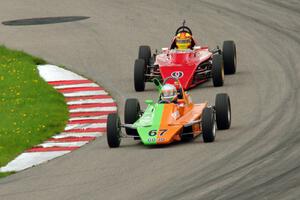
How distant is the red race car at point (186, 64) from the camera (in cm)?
3437

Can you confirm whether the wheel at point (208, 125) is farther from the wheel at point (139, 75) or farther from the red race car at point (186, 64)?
the wheel at point (139, 75)

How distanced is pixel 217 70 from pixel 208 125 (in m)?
6.88

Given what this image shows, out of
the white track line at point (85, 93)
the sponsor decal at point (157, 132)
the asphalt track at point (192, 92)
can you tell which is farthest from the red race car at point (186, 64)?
the sponsor decal at point (157, 132)

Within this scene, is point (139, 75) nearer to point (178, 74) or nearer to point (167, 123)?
point (178, 74)

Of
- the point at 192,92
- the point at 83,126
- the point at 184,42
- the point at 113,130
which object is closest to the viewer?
the point at 113,130

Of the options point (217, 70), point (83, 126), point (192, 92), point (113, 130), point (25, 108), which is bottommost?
point (192, 92)

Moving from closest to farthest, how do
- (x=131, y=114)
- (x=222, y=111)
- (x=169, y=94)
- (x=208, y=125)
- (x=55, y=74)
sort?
1. (x=208, y=125)
2. (x=222, y=111)
3. (x=169, y=94)
4. (x=131, y=114)
5. (x=55, y=74)

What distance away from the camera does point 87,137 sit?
98.0 ft

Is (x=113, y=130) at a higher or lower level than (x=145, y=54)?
→ higher

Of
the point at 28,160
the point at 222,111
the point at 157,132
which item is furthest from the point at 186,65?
the point at 28,160

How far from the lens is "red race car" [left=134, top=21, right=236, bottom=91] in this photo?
113ft

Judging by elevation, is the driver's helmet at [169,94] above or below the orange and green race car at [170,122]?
above

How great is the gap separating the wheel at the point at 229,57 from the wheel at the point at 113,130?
8.37 metres

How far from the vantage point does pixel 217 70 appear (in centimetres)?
3422
